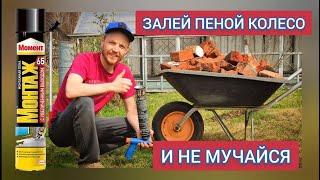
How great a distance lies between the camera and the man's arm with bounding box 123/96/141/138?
6656mm

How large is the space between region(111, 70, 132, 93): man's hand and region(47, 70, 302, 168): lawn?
0.47 ft

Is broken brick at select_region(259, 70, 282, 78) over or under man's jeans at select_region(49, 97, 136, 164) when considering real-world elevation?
over

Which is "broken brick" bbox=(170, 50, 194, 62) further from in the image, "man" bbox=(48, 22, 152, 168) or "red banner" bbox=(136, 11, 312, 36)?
"man" bbox=(48, 22, 152, 168)

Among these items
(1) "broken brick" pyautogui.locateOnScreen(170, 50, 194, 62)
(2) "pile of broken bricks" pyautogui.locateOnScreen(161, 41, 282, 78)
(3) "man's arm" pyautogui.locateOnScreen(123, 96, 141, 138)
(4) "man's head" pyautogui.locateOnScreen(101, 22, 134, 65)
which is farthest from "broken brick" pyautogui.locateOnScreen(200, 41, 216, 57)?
(3) "man's arm" pyautogui.locateOnScreen(123, 96, 141, 138)

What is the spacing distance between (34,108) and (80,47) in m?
0.69

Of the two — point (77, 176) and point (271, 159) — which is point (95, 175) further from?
point (271, 159)

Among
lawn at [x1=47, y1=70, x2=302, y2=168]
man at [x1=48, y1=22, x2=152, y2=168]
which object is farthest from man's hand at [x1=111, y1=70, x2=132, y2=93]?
lawn at [x1=47, y1=70, x2=302, y2=168]

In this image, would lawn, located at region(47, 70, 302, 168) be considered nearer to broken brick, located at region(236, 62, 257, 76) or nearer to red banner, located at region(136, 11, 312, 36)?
broken brick, located at region(236, 62, 257, 76)

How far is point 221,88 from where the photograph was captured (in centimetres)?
666

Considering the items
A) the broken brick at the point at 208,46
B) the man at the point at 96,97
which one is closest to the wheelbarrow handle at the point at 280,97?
the broken brick at the point at 208,46

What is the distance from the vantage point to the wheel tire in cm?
666

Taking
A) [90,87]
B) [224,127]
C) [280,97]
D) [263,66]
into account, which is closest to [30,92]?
[90,87]

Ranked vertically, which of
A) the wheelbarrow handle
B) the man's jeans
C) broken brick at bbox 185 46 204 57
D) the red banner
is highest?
the red banner
